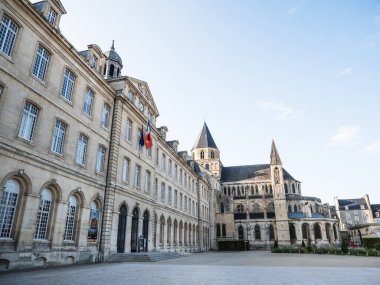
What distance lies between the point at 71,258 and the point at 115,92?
11.9 metres

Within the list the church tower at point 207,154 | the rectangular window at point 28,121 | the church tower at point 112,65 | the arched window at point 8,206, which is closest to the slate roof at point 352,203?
the church tower at point 207,154

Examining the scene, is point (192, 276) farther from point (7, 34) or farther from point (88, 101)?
point (88, 101)

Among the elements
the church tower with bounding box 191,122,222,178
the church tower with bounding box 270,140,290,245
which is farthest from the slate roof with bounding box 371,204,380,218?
the church tower with bounding box 191,122,222,178

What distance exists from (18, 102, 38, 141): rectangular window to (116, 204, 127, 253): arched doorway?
9.24 meters

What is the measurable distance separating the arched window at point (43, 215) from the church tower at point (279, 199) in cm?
5549

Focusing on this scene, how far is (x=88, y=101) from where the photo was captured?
61.1 ft

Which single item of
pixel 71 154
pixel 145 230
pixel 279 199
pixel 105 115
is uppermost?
pixel 105 115

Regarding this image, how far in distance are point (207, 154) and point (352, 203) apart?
61970 mm

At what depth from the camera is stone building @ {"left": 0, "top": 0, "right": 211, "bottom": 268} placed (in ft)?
40.7

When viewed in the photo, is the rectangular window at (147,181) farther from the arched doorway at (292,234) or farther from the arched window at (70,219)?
the arched doorway at (292,234)

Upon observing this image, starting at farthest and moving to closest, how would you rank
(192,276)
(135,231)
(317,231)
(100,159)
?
(317,231)
(135,231)
(100,159)
(192,276)

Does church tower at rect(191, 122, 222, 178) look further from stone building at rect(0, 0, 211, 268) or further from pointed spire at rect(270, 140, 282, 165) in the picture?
stone building at rect(0, 0, 211, 268)

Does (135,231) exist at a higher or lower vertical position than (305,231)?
lower

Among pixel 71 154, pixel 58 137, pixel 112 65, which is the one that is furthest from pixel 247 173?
pixel 58 137
